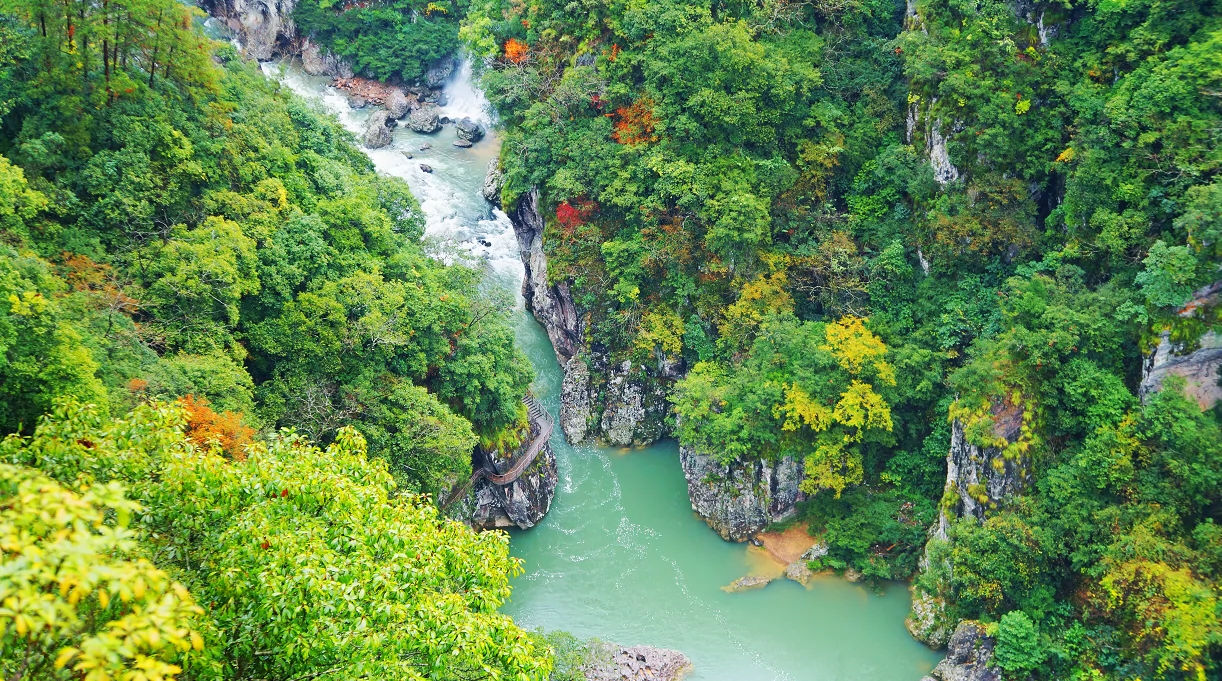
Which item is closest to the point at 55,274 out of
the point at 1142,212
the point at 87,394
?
the point at 87,394

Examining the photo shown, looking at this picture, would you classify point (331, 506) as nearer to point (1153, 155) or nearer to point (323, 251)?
point (323, 251)

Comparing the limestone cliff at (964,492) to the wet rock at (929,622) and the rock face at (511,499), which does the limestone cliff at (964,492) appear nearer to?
the wet rock at (929,622)

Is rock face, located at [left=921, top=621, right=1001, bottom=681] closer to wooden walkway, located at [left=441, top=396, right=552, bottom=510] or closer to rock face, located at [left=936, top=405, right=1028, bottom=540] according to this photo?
rock face, located at [left=936, top=405, right=1028, bottom=540]

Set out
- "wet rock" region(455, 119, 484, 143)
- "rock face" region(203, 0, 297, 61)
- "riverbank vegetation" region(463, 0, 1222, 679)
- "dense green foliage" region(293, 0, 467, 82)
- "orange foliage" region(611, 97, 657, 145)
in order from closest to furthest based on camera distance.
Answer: "riverbank vegetation" region(463, 0, 1222, 679) → "orange foliage" region(611, 97, 657, 145) → "wet rock" region(455, 119, 484, 143) → "dense green foliage" region(293, 0, 467, 82) → "rock face" region(203, 0, 297, 61)

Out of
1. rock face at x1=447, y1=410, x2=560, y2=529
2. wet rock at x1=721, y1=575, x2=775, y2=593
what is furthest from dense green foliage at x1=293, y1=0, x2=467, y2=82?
wet rock at x1=721, y1=575, x2=775, y2=593

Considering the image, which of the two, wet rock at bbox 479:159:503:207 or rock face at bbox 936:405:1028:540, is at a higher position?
rock face at bbox 936:405:1028:540

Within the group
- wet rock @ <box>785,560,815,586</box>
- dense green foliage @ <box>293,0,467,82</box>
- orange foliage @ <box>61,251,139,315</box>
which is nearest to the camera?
orange foliage @ <box>61,251,139,315</box>
